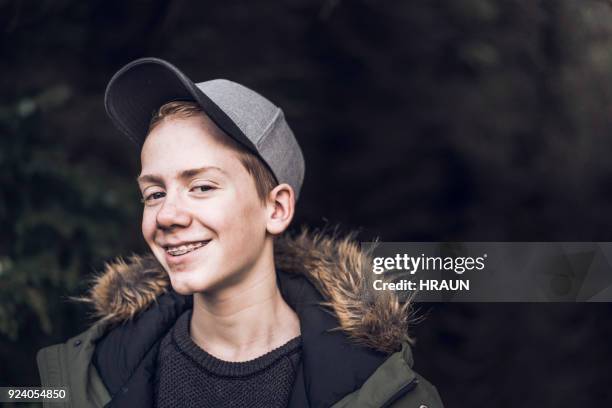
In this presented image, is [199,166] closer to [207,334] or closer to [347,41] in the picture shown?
[207,334]

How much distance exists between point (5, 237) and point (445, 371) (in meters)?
1.38

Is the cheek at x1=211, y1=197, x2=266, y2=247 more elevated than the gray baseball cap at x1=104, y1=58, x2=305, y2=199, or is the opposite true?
the gray baseball cap at x1=104, y1=58, x2=305, y2=199

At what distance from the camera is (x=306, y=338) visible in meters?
1.59

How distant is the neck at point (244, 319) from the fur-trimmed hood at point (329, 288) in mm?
118

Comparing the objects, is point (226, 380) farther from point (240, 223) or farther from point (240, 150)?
point (240, 150)

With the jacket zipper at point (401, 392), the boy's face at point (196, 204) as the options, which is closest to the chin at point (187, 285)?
the boy's face at point (196, 204)

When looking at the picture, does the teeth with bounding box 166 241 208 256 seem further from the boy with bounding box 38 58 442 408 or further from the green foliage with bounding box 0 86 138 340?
the green foliage with bounding box 0 86 138 340

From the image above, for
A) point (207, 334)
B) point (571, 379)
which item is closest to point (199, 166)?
point (207, 334)

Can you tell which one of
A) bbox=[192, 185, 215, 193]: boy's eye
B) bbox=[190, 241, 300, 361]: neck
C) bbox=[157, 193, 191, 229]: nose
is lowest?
bbox=[190, 241, 300, 361]: neck

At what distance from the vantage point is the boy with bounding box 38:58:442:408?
1.52 m

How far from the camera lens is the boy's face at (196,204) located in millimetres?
1506
